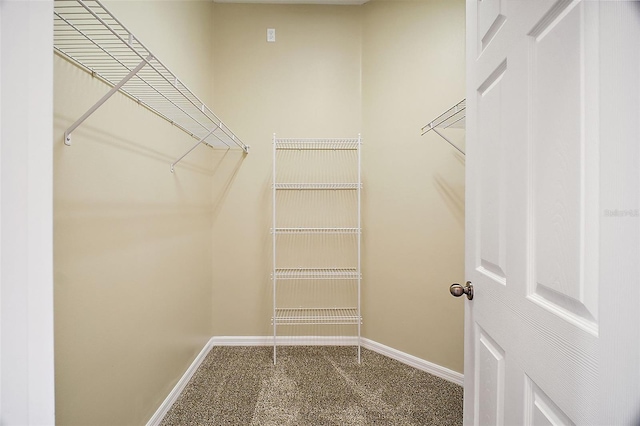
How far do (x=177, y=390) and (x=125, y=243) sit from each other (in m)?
1.07

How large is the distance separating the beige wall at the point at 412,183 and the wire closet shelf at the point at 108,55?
4.39 ft

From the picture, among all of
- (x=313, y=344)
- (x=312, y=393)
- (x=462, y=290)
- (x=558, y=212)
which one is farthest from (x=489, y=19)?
(x=313, y=344)

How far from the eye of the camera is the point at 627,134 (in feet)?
1.31

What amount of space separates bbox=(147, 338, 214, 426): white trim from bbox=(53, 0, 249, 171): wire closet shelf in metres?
1.44

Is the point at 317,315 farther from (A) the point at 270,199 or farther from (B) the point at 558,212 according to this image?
(B) the point at 558,212

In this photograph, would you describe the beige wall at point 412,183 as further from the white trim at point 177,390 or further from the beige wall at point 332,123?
the white trim at point 177,390

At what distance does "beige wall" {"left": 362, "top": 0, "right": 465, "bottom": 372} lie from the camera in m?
1.87

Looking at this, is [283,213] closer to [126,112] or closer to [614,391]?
[126,112]

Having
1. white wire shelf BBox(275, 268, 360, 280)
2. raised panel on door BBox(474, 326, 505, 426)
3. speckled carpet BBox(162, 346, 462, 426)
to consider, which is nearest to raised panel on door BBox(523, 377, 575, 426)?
raised panel on door BBox(474, 326, 505, 426)

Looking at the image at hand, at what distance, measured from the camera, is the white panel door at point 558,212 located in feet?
1.32

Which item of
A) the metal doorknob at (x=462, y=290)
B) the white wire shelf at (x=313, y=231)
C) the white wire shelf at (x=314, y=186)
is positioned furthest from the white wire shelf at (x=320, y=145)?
the metal doorknob at (x=462, y=290)

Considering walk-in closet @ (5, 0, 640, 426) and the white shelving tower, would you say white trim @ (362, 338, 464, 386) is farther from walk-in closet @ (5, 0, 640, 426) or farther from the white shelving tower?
the white shelving tower

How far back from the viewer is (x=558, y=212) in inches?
21.0

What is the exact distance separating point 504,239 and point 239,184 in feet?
6.66
